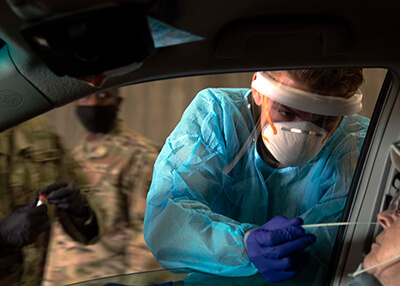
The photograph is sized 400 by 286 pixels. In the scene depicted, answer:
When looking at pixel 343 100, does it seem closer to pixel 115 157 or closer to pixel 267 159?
pixel 267 159

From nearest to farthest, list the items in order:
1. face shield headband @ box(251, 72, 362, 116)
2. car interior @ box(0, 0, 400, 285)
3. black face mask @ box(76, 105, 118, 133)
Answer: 1. car interior @ box(0, 0, 400, 285)
2. black face mask @ box(76, 105, 118, 133)
3. face shield headband @ box(251, 72, 362, 116)

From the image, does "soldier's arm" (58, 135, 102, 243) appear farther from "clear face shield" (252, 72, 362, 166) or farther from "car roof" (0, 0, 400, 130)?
"clear face shield" (252, 72, 362, 166)

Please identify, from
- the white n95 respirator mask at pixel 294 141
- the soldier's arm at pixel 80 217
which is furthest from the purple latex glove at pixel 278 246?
the soldier's arm at pixel 80 217

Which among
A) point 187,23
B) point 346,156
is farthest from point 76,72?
point 346,156

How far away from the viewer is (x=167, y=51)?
2.99 feet

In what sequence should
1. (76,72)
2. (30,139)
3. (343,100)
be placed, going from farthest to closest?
(343,100) < (30,139) < (76,72)

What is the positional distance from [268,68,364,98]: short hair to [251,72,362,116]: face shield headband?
2 centimetres

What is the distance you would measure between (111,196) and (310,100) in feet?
1.78

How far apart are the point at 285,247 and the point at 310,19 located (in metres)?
0.53

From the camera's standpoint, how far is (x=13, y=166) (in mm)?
1059

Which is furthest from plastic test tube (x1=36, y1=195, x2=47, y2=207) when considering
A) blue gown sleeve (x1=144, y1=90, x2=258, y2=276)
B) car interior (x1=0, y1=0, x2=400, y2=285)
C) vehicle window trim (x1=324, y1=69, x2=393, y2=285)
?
vehicle window trim (x1=324, y1=69, x2=393, y2=285)

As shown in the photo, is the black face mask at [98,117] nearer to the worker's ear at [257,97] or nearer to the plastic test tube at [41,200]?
the plastic test tube at [41,200]

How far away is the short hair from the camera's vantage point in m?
1.06

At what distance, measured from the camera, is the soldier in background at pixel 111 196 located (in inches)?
41.5
